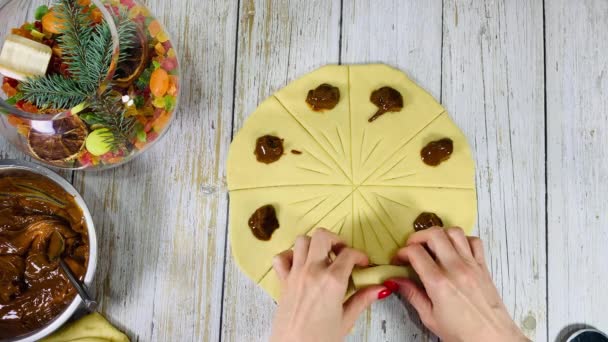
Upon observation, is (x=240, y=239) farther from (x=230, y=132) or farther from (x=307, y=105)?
(x=307, y=105)

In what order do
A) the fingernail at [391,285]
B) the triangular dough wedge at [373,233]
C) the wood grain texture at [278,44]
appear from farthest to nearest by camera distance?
the wood grain texture at [278,44]
the triangular dough wedge at [373,233]
the fingernail at [391,285]

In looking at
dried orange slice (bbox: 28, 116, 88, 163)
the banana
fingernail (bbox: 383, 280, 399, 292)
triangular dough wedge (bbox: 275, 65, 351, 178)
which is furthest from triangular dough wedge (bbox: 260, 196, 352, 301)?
the banana

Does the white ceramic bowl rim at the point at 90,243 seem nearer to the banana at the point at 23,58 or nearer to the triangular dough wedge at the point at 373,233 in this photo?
the banana at the point at 23,58

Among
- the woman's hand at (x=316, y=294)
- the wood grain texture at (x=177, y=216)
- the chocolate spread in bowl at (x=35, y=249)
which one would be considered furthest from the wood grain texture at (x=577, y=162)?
the chocolate spread in bowl at (x=35, y=249)

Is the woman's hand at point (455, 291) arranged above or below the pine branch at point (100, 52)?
below

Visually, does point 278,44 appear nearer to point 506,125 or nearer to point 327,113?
point 327,113

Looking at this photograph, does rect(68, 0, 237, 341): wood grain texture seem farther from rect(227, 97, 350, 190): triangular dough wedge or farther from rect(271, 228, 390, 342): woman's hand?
rect(271, 228, 390, 342): woman's hand
